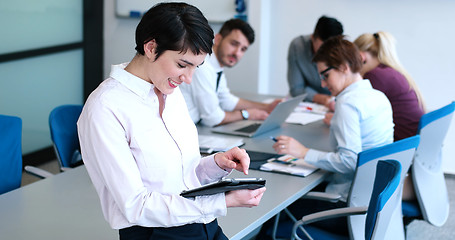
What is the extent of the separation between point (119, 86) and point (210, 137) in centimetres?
189

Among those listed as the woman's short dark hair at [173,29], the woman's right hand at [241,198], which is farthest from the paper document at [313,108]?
the woman's short dark hair at [173,29]

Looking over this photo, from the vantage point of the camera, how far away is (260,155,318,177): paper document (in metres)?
3.01

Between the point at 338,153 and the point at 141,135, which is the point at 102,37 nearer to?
the point at 338,153

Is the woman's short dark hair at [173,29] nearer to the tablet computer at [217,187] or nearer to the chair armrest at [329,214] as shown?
the tablet computer at [217,187]

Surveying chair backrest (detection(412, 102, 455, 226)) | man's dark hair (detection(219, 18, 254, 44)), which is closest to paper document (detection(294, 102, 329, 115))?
man's dark hair (detection(219, 18, 254, 44))

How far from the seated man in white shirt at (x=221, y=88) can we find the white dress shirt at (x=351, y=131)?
0.95m

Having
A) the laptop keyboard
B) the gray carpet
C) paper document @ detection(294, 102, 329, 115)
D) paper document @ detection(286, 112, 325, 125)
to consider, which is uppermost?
the laptop keyboard

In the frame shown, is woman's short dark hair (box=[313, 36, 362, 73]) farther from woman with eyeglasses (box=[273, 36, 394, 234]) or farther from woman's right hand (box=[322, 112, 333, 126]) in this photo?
woman's right hand (box=[322, 112, 333, 126])

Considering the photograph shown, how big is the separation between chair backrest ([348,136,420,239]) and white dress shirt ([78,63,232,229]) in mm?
1160

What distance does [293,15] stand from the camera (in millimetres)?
6191

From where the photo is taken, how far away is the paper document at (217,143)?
10.9 ft

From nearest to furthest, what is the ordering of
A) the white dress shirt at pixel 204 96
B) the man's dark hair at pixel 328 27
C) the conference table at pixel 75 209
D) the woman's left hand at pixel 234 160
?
the woman's left hand at pixel 234 160, the conference table at pixel 75 209, the white dress shirt at pixel 204 96, the man's dark hair at pixel 328 27

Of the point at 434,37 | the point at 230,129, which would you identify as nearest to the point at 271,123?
the point at 230,129

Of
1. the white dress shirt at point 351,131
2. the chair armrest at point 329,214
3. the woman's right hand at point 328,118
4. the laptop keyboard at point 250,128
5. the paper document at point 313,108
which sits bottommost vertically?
Result: the paper document at point 313,108
